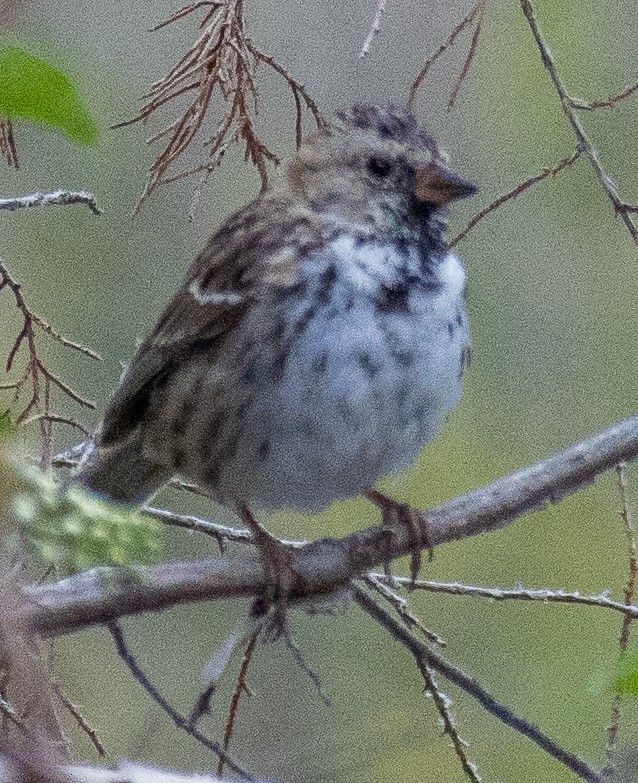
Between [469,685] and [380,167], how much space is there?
112 cm

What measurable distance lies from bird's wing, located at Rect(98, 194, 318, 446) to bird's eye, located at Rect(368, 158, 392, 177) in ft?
0.56

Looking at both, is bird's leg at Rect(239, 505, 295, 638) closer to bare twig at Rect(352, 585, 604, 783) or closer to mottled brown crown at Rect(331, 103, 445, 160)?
bare twig at Rect(352, 585, 604, 783)

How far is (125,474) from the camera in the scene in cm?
322

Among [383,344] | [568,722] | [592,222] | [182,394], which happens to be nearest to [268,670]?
[568,722]

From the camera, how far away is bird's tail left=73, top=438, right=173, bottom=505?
3176 mm

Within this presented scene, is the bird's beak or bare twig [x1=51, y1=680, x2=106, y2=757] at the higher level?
the bird's beak

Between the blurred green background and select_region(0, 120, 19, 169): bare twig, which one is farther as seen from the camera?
the blurred green background

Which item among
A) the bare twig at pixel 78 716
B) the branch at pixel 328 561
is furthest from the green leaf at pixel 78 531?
the bare twig at pixel 78 716

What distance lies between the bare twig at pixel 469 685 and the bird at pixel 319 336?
0.77 feet

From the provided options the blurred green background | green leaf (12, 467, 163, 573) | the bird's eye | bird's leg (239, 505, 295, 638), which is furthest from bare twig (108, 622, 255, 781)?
the blurred green background

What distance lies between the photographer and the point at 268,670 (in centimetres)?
527

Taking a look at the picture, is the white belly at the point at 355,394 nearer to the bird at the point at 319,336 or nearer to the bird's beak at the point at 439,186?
the bird at the point at 319,336

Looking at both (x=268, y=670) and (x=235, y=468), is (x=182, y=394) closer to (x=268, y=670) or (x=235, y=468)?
(x=235, y=468)

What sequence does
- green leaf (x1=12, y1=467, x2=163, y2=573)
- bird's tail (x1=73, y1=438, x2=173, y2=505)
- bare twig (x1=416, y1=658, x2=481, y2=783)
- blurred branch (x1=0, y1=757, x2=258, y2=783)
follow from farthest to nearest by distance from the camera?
1. bird's tail (x1=73, y1=438, x2=173, y2=505)
2. bare twig (x1=416, y1=658, x2=481, y2=783)
3. green leaf (x1=12, y1=467, x2=163, y2=573)
4. blurred branch (x1=0, y1=757, x2=258, y2=783)
